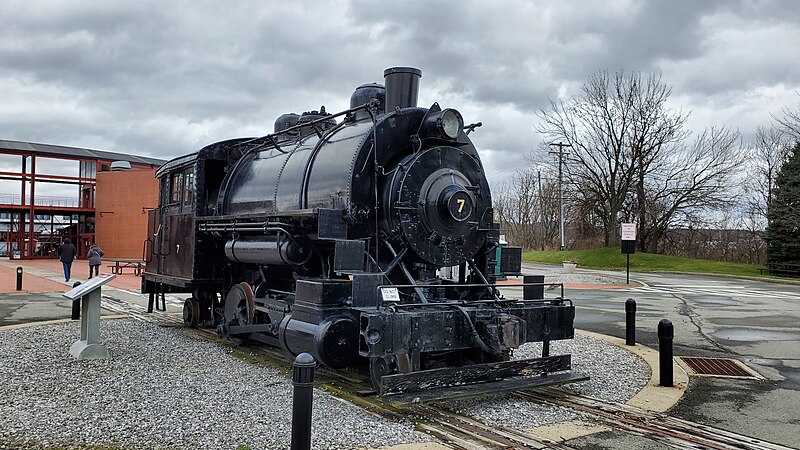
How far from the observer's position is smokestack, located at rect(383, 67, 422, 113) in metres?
7.68

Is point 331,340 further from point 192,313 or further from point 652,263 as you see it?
point 652,263

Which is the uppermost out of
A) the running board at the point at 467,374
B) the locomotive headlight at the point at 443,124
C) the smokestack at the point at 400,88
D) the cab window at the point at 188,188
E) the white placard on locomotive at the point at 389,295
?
the smokestack at the point at 400,88

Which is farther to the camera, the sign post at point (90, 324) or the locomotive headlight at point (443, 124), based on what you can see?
the sign post at point (90, 324)

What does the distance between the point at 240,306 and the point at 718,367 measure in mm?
6653

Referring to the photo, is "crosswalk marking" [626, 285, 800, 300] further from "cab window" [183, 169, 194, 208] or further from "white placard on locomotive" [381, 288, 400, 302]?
"white placard on locomotive" [381, 288, 400, 302]

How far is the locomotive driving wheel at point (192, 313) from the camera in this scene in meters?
11.4

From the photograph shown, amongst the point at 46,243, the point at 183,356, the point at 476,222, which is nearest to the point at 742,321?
the point at 476,222

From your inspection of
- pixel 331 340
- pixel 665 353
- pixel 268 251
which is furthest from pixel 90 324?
pixel 665 353

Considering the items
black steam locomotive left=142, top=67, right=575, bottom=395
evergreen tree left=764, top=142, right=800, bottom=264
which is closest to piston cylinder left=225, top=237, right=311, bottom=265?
black steam locomotive left=142, top=67, right=575, bottom=395

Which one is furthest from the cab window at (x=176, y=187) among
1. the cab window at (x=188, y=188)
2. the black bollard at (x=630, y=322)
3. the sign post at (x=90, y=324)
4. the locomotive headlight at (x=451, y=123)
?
the black bollard at (x=630, y=322)

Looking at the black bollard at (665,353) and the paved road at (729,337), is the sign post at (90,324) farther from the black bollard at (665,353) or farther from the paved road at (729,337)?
the black bollard at (665,353)

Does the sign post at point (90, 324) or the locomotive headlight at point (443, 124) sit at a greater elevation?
the locomotive headlight at point (443, 124)

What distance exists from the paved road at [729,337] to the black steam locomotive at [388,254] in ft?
5.34

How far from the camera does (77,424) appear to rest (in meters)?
5.38
